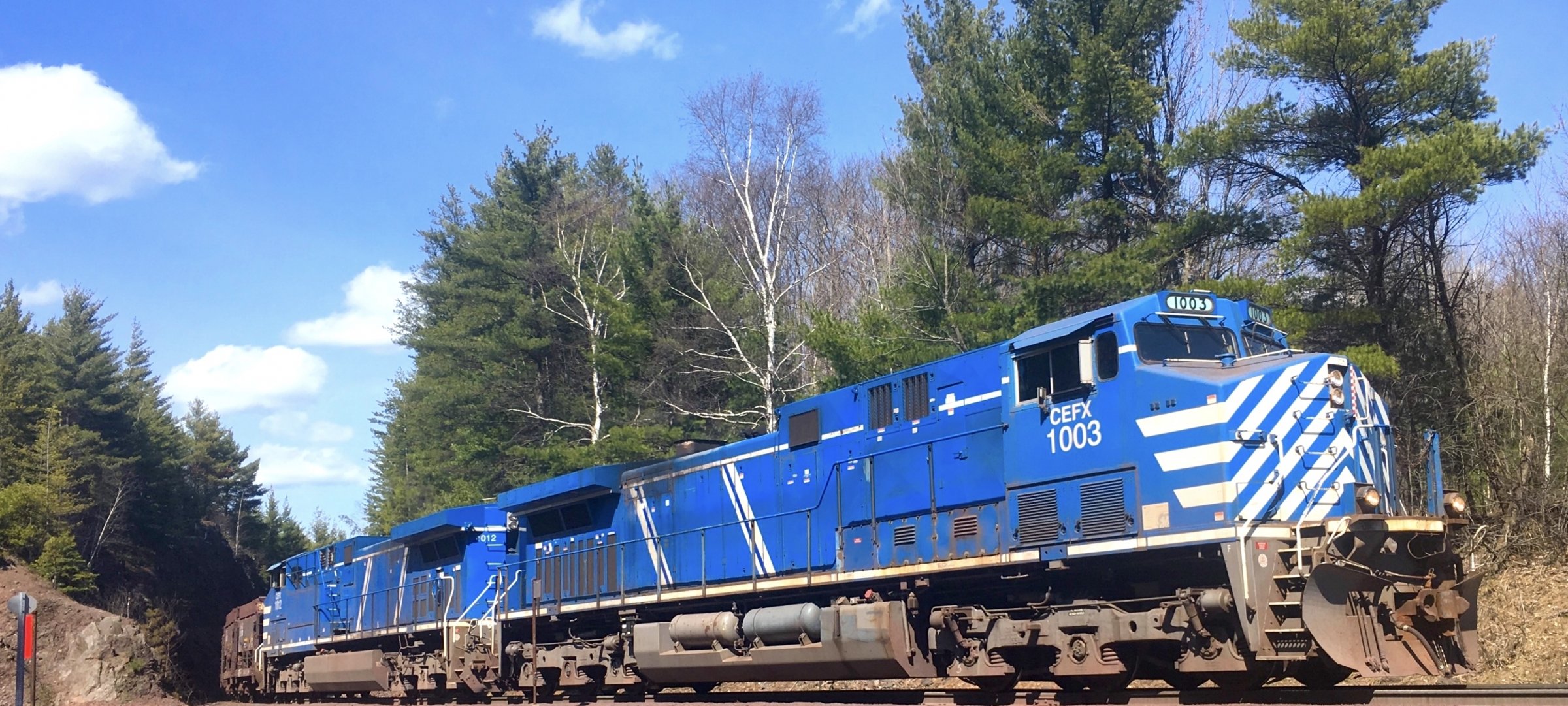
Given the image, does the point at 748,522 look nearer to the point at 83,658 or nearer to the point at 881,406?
the point at 881,406

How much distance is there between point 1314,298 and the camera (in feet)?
59.3

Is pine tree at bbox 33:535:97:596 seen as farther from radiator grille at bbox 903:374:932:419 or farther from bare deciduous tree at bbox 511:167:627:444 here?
radiator grille at bbox 903:374:932:419

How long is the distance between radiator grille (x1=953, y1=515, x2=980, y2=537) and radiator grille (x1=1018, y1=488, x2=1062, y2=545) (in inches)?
21.8

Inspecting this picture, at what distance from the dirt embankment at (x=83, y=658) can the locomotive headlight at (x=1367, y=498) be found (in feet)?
79.6

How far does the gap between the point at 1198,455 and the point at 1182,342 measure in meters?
1.22

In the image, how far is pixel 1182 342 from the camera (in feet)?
33.1

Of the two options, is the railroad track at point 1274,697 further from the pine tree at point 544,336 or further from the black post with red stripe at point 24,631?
the pine tree at point 544,336

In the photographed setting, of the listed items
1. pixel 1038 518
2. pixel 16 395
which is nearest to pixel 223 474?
pixel 16 395

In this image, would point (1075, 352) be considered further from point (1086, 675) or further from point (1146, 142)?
point (1146, 142)

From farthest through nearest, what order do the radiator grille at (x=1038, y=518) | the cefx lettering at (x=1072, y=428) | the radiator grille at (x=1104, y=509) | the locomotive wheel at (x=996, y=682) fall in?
the locomotive wheel at (x=996, y=682) → the radiator grille at (x=1038, y=518) → the cefx lettering at (x=1072, y=428) → the radiator grille at (x=1104, y=509)

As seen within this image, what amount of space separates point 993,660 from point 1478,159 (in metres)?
10.3

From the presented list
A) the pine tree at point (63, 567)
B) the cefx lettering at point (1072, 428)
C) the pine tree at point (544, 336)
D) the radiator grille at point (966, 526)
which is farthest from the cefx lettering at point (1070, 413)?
the pine tree at point (63, 567)

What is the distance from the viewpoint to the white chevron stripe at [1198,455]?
9.14 metres

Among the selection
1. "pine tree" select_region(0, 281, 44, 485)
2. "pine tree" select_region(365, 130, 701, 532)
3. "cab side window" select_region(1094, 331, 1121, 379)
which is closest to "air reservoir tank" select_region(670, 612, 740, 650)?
"cab side window" select_region(1094, 331, 1121, 379)
